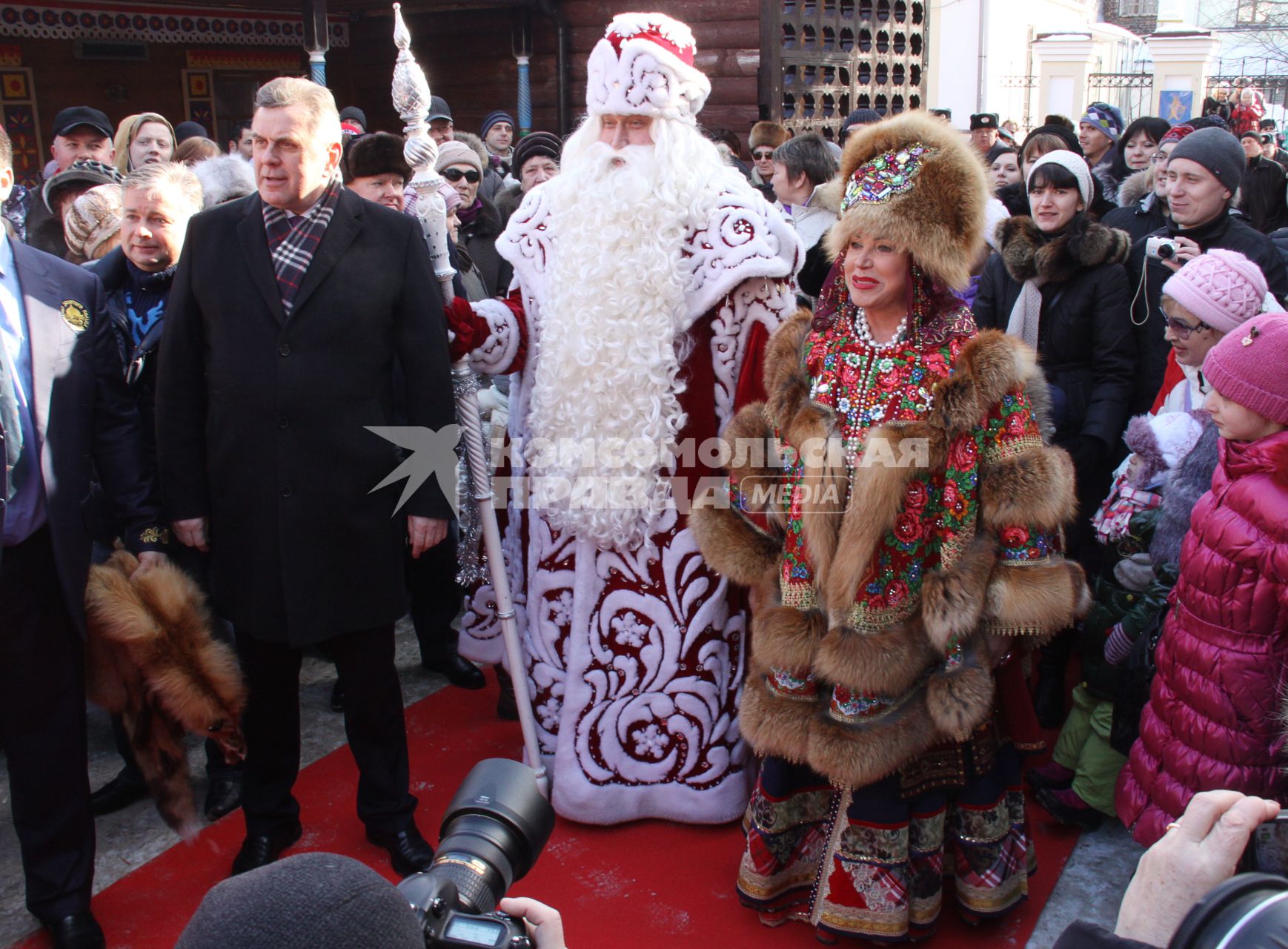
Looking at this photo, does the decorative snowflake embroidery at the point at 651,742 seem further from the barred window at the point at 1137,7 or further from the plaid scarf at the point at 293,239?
the barred window at the point at 1137,7

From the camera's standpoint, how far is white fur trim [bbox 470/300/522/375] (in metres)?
3.20

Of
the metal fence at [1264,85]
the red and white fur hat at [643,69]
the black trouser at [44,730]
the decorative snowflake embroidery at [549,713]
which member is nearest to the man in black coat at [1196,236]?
the red and white fur hat at [643,69]

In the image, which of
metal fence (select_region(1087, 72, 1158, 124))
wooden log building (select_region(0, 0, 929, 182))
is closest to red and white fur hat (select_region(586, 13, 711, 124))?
wooden log building (select_region(0, 0, 929, 182))

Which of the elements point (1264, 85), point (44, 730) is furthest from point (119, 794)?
point (1264, 85)

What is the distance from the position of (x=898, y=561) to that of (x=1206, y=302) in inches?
50.2

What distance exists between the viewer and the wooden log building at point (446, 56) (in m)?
11.2

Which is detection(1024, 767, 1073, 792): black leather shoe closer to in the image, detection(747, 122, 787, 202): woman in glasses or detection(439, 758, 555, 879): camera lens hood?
detection(439, 758, 555, 879): camera lens hood

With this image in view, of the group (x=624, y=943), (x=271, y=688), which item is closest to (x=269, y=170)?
(x=271, y=688)

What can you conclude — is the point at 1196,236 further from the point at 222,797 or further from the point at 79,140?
the point at 79,140

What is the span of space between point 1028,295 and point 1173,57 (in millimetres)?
20054

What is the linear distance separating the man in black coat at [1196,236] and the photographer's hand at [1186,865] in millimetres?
3050

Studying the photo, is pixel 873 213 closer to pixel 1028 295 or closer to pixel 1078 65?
pixel 1028 295

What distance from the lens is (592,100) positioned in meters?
3.14

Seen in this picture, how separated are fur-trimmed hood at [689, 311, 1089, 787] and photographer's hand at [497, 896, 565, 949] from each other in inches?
52.9
